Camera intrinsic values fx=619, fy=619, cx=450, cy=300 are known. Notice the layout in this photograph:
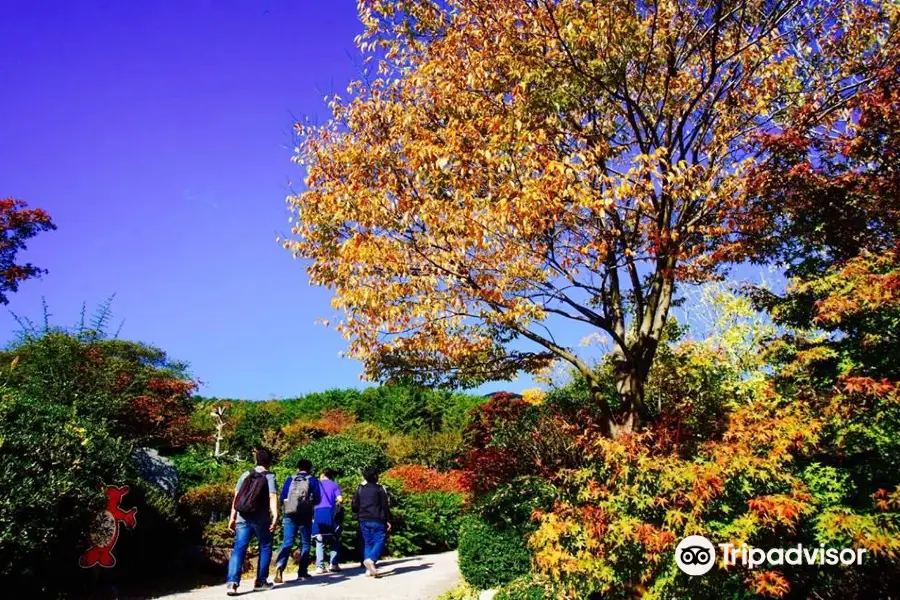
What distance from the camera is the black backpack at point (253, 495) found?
6.72 m

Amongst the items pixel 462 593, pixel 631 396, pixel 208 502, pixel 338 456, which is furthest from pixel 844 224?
pixel 338 456

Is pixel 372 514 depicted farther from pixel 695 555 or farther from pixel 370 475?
pixel 695 555

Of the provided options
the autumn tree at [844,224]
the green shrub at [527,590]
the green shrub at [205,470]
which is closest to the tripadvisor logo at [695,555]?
the green shrub at [527,590]

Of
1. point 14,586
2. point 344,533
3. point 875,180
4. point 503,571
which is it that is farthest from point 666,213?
point 14,586

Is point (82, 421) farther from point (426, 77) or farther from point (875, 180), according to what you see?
point (875, 180)

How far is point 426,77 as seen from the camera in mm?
6930

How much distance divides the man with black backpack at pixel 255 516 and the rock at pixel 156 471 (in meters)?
2.32

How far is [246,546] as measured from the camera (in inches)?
267

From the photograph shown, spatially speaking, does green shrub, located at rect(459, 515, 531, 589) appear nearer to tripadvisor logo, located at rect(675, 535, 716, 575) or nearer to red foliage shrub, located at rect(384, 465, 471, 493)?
tripadvisor logo, located at rect(675, 535, 716, 575)

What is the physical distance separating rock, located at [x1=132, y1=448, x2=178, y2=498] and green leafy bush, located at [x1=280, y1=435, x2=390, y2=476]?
152 inches

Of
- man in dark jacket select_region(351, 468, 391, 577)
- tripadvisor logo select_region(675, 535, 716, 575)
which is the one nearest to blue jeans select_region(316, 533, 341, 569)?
man in dark jacket select_region(351, 468, 391, 577)

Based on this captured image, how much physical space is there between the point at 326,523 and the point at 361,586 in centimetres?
135

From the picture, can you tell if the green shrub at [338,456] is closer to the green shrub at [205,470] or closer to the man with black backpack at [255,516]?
the green shrub at [205,470]

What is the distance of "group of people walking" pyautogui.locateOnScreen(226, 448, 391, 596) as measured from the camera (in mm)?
6773
